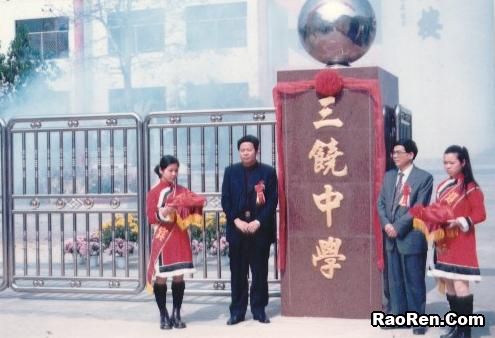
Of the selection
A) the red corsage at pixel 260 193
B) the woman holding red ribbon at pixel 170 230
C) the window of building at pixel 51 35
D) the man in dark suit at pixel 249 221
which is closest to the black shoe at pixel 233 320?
the man in dark suit at pixel 249 221

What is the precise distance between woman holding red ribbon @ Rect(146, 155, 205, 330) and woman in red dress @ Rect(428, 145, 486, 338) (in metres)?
1.79

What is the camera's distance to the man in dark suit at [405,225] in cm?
562

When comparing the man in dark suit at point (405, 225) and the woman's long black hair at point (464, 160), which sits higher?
the woman's long black hair at point (464, 160)

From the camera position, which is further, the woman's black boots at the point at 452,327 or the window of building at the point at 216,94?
the window of building at the point at 216,94

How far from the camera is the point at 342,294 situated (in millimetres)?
6160

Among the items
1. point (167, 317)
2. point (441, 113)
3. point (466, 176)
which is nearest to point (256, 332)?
point (167, 317)

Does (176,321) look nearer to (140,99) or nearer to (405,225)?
(405,225)

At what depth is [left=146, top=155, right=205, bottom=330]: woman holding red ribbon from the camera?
5914 mm

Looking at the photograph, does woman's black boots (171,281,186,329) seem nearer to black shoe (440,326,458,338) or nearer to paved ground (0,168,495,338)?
paved ground (0,168,495,338)

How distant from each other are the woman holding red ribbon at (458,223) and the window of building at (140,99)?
1930 cm

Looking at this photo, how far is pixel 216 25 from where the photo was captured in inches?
945

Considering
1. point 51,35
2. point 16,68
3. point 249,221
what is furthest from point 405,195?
point 51,35

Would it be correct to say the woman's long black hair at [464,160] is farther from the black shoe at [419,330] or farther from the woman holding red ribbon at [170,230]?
the woman holding red ribbon at [170,230]

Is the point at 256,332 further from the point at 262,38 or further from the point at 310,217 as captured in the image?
the point at 262,38
